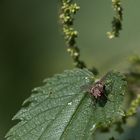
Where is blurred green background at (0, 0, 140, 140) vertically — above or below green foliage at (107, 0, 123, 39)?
above

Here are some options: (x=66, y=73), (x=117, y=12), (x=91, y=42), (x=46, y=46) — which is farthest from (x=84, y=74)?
(x=46, y=46)

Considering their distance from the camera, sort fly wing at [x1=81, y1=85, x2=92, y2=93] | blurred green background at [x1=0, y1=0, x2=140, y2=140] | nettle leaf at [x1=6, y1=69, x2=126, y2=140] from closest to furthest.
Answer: nettle leaf at [x1=6, y1=69, x2=126, y2=140]
fly wing at [x1=81, y1=85, x2=92, y2=93]
blurred green background at [x1=0, y1=0, x2=140, y2=140]

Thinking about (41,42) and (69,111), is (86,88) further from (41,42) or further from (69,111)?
(41,42)

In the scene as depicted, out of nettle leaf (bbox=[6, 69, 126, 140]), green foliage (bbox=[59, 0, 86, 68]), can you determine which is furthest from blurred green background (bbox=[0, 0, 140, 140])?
nettle leaf (bbox=[6, 69, 126, 140])

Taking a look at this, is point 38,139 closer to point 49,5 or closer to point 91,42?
point 91,42

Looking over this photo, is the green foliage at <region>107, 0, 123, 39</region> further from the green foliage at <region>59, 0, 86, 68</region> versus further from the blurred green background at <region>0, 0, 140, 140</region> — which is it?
the blurred green background at <region>0, 0, 140, 140</region>

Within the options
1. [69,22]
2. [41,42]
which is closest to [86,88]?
[69,22]
